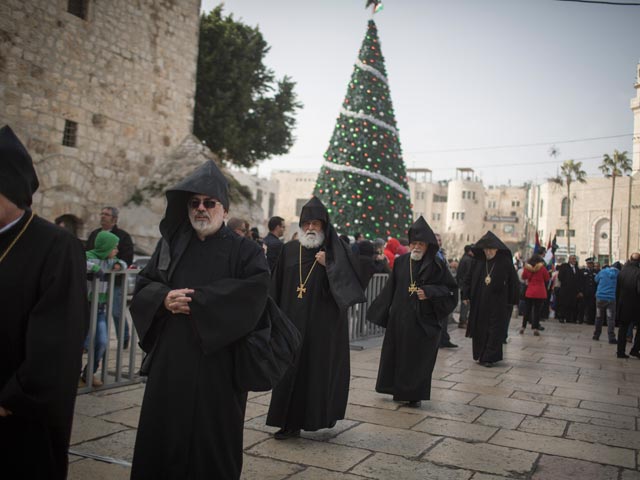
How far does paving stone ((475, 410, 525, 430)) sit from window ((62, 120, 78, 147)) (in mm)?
12648

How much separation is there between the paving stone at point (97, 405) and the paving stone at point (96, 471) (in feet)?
3.93

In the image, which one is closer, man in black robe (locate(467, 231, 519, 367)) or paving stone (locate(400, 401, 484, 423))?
paving stone (locate(400, 401, 484, 423))

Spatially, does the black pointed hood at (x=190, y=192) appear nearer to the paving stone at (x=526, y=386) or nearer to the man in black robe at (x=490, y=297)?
the paving stone at (x=526, y=386)

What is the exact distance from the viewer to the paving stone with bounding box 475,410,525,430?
5.41 m

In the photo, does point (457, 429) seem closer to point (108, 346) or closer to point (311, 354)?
point (311, 354)

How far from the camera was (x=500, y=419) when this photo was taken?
5.61 m

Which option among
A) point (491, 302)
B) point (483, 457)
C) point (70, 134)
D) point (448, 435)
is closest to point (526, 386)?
point (491, 302)

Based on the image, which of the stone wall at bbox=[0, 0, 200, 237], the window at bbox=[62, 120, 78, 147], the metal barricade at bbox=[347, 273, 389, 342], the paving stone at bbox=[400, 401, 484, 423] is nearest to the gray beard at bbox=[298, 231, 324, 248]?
the paving stone at bbox=[400, 401, 484, 423]

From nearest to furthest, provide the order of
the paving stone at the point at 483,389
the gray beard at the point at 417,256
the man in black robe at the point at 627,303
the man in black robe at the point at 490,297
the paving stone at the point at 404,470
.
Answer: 1. the paving stone at the point at 404,470
2. the gray beard at the point at 417,256
3. the paving stone at the point at 483,389
4. the man in black robe at the point at 490,297
5. the man in black robe at the point at 627,303

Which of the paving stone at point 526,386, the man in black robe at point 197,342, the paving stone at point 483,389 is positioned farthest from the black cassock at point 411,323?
the man in black robe at point 197,342

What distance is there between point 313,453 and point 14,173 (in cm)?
296

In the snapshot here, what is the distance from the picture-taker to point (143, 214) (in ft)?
53.8

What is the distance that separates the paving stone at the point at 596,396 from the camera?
6700 mm

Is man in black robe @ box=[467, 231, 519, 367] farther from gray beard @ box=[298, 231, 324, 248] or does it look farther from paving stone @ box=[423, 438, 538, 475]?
gray beard @ box=[298, 231, 324, 248]
